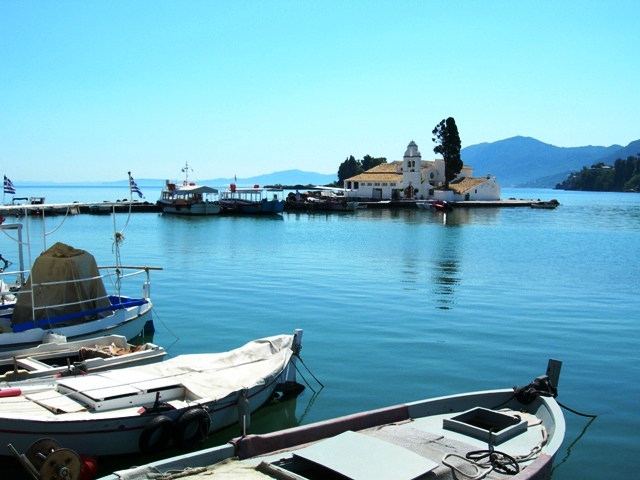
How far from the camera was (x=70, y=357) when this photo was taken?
15.6m

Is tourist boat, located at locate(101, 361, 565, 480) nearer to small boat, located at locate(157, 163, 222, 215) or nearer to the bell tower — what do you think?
small boat, located at locate(157, 163, 222, 215)

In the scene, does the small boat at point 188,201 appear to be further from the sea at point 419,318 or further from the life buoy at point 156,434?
the life buoy at point 156,434

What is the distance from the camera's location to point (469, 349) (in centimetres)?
1972

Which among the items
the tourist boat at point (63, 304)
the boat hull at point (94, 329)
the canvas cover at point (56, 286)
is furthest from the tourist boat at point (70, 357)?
the canvas cover at point (56, 286)

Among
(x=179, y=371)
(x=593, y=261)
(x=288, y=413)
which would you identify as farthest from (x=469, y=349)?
(x=593, y=261)

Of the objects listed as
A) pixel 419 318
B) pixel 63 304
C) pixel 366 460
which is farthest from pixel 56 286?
pixel 419 318

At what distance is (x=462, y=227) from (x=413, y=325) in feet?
176

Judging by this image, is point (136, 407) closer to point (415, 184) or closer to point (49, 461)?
point (49, 461)

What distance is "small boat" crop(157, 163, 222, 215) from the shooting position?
9269cm

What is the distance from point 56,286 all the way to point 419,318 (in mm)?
12928

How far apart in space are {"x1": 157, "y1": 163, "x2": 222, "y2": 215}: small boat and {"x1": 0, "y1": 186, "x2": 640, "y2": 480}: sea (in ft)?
123

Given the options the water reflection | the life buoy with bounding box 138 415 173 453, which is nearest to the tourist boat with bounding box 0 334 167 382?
the life buoy with bounding box 138 415 173 453

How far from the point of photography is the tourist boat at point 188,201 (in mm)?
92688

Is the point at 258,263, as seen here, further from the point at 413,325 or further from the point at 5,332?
the point at 5,332
